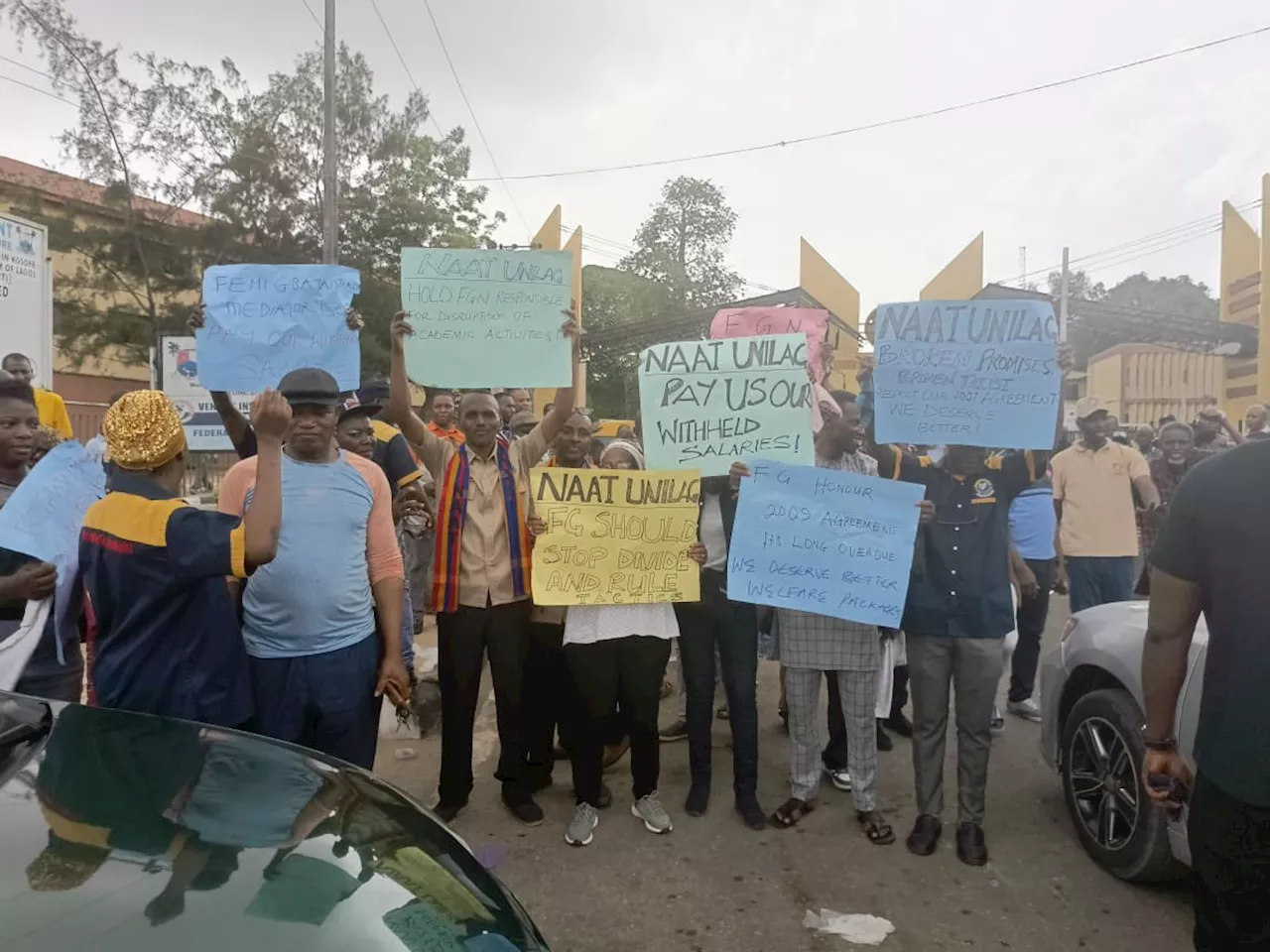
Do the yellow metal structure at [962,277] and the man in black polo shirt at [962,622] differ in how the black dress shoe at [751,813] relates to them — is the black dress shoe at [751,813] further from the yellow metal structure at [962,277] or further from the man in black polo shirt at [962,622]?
the yellow metal structure at [962,277]

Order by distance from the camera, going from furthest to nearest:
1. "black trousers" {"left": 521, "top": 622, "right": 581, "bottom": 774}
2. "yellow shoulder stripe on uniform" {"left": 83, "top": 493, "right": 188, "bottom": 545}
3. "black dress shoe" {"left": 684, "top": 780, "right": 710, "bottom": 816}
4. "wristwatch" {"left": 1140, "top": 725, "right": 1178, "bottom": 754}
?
"black trousers" {"left": 521, "top": 622, "right": 581, "bottom": 774}, "black dress shoe" {"left": 684, "top": 780, "right": 710, "bottom": 816}, "yellow shoulder stripe on uniform" {"left": 83, "top": 493, "right": 188, "bottom": 545}, "wristwatch" {"left": 1140, "top": 725, "right": 1178, "bottom": 754}

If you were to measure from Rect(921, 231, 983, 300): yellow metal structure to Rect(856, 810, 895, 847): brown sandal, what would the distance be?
13.8m

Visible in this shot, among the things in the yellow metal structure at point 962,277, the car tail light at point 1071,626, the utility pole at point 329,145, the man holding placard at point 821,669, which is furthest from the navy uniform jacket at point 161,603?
the yellow metal structure at point 962,277

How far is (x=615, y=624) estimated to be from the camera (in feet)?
13.2

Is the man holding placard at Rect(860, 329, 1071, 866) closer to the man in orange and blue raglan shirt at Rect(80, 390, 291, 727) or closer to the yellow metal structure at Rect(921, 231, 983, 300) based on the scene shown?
the man in orange and blue raglan shirt at Rect(80, 390, 291, 727)

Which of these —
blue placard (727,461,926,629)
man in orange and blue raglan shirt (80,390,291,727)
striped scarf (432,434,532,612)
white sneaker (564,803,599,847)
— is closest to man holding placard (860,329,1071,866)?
blue placard (727,461,926,629)

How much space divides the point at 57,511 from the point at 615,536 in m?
2.13

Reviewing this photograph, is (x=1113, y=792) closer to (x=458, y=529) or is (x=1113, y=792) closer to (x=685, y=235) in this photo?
(x=458, y=529)

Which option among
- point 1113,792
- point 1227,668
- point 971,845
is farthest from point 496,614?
point 1227,668

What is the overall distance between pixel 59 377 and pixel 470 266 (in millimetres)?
30650

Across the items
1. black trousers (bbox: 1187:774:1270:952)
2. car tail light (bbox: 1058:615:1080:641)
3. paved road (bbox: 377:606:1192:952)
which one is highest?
car tail light (bbox: 1058:615:1080:641)

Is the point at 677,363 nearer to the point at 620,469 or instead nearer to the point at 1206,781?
the point at 620,469

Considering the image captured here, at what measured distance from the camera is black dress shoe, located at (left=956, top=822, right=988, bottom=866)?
3793mm

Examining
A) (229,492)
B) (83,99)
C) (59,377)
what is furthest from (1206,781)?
(59,377)
